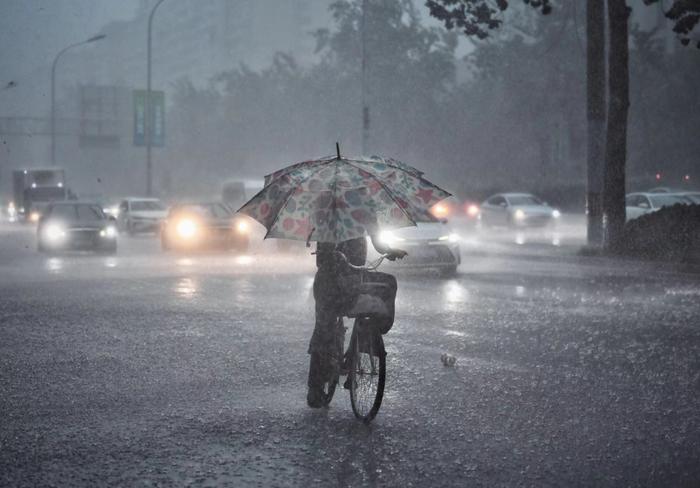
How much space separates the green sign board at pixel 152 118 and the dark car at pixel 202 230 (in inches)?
1047

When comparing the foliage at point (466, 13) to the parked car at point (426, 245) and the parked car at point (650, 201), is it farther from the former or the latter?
the parked car at point (650, 201)

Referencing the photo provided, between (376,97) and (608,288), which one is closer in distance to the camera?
(608,288)

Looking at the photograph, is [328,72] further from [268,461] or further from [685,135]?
[268,461]

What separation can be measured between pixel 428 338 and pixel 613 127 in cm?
1533

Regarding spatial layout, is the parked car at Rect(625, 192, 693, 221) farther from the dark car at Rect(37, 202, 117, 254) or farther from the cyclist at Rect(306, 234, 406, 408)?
the cyclist at Rect(306, 234, 406, 408)

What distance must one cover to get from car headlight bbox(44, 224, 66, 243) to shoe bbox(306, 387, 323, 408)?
75.5 ft

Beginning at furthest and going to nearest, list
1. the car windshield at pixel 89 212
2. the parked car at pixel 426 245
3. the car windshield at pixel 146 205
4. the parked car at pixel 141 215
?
the car windshield at pixel 146 205 < the parked car at pixel 141 215 < the car windshield at pixel 89 212 < the parked car at pixel 426 245

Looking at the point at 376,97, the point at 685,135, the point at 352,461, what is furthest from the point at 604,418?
the point at 376,97

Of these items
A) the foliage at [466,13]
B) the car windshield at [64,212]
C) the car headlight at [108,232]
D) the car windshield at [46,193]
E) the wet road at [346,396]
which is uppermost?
the foliage at [466,13]

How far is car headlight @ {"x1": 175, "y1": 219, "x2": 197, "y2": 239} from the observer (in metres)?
28.9

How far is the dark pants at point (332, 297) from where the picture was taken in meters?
7.29

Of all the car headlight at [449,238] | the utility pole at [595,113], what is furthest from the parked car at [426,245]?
the utility pole at [595,113]

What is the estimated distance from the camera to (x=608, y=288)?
58.9ft

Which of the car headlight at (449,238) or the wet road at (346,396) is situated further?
the car headlight at (449,238)
